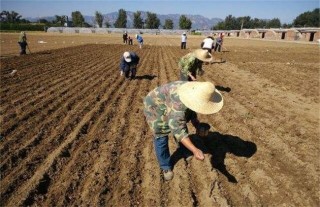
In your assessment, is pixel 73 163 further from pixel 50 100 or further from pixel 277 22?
pixel 277 22

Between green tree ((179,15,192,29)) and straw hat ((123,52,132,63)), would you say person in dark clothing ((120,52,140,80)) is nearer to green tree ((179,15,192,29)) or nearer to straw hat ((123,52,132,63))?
straw hat ((123,52,132,63))

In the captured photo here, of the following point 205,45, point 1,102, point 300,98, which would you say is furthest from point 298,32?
point 1,102

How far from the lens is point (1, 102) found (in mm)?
6969

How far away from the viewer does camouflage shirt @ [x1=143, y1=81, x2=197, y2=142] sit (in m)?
3.18

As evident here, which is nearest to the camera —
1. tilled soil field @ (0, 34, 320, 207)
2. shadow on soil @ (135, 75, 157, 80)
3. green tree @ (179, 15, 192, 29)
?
tilled soil field @ (0, 34, 320, 207)

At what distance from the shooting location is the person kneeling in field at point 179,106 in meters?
3.10

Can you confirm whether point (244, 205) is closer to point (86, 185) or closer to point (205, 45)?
point (86, 185)

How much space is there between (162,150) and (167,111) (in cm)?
69

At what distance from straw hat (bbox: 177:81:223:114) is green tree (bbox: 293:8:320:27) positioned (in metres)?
134

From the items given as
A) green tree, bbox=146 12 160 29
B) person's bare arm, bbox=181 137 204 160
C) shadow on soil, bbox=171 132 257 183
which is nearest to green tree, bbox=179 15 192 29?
green tree, bbox=146 12 160 29

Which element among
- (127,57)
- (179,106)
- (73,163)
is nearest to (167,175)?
(179,106)

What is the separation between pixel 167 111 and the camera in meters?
3.50

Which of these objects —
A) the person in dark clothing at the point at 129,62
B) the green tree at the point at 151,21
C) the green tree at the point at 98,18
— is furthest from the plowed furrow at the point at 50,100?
the green tree at the point at 98,18

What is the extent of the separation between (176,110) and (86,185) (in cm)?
169
